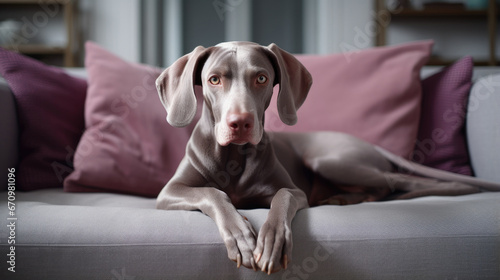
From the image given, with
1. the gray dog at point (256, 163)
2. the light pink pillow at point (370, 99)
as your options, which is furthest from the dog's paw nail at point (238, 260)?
the light pink pillow at point (370, 99)

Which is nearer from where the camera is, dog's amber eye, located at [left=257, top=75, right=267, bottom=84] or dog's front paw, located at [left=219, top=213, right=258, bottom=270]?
dog's front paw, located at [left=219, top=213, right=258, bottom=270]

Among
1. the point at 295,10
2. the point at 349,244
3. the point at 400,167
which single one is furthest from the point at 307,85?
the point at 295,10

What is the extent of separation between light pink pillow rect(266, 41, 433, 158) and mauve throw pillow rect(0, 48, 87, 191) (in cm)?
84

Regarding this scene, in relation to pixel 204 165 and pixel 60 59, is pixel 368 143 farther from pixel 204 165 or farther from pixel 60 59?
pixel 60 59

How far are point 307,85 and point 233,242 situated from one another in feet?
1.88

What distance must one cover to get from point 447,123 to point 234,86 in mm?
1023

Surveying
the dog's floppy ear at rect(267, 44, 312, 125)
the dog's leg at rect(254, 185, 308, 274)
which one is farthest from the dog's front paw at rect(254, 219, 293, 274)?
the dog's floppy ear at rect(267, 44, 312, 125)

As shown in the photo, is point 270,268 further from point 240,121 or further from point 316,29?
point 316,29

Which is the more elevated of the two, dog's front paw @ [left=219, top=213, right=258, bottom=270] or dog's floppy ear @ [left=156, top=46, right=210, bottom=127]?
dog's floppy ear @ [left=156, top=46, right=210, bottom=127]

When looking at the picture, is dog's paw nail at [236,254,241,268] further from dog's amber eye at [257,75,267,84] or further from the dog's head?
dog's amber eye at [257,75,267,84]

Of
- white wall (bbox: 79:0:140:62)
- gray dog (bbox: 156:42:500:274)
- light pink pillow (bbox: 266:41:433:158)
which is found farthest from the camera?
white wall (bbox: 79:0:140:62)

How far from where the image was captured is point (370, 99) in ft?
5.47

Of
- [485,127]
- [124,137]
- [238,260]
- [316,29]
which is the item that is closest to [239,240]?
[238,260]

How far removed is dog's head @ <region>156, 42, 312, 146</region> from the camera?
1.01 meters
